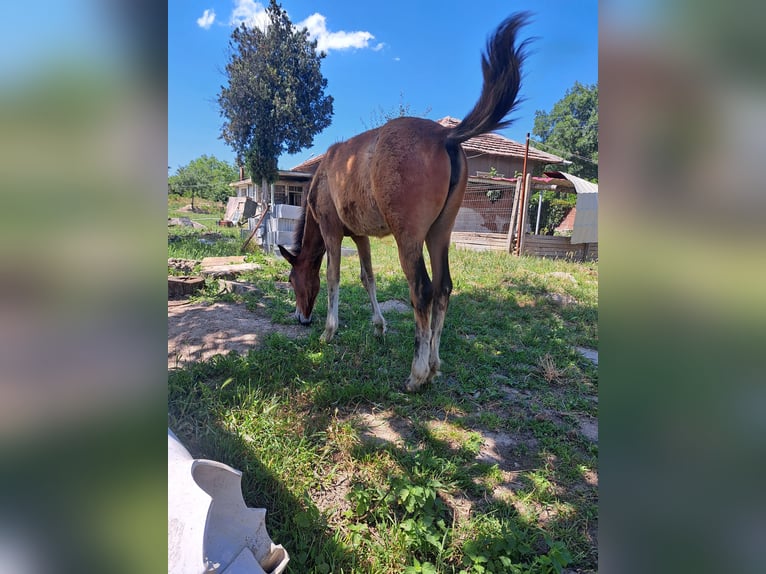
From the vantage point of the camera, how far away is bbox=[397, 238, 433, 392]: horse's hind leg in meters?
3.11

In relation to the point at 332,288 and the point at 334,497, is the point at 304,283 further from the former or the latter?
the point at 334,497

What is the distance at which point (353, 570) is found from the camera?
→ 5.16 feet

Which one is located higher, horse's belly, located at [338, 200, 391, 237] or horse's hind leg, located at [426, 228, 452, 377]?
horse's belly, located at [338, 200, 391, 237]

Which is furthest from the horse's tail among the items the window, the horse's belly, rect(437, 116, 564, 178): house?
the window

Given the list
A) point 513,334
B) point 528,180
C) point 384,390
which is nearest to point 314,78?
point 528,180

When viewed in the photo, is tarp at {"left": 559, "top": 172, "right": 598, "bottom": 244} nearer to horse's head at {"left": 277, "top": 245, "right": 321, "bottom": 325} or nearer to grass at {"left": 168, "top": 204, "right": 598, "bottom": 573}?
grass at {"left": 168, "top": 204, "right": 598, "bottom": 573}

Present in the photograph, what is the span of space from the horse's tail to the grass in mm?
2128

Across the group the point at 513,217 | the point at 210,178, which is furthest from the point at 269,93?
the point at 210,178

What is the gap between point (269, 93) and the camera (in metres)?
13.4

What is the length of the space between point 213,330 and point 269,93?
12.2m
